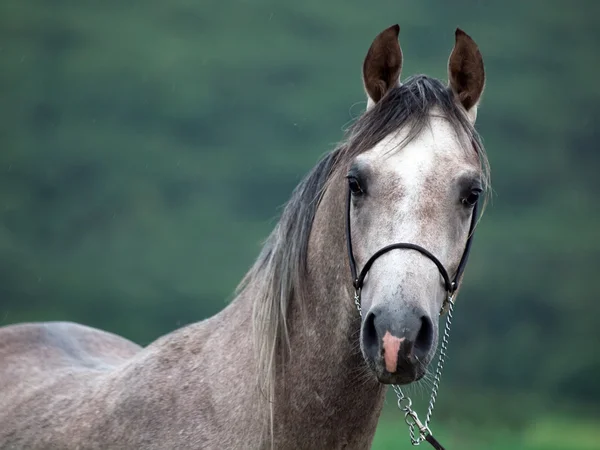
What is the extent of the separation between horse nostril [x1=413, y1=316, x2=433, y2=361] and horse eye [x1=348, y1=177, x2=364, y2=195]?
0.46 meters

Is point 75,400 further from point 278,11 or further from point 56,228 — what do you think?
point 278,11

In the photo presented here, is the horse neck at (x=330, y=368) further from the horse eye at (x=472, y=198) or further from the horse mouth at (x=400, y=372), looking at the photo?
the horse eye at (x=472, y=198)

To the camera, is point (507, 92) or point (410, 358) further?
point (507, 92)

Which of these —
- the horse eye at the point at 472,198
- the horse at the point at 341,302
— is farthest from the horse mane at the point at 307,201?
the horse eye at the point at 472,198

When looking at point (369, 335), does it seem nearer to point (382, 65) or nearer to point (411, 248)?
point (411, 248)

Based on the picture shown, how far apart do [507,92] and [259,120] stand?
3988mm

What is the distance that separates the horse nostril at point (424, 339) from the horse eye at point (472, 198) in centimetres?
44

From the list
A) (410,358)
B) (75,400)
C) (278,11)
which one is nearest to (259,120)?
(278,11)

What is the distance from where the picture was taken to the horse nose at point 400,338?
2.27m

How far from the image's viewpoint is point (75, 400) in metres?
3.27

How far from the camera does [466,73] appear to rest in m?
2.82

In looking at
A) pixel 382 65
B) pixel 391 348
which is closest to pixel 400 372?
pixel 391 348

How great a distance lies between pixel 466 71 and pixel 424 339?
3.14 ft

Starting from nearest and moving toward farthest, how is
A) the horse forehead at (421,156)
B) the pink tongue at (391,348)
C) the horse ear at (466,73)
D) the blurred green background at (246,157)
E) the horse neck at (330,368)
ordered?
the pink tongue at (391,348) → the horse forehead at (421,156) → the horse neck at (330,368) → the horse ear at (466,73) → the blurred green background at (246,157)
